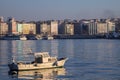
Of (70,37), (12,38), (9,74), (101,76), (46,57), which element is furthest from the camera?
(70,37)

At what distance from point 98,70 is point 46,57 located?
174 inches

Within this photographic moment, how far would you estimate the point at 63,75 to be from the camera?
2986cm

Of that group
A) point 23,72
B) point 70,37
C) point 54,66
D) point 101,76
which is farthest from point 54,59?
point 70,37

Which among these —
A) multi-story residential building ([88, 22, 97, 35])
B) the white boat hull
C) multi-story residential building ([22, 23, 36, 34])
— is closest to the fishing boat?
the white boat hull

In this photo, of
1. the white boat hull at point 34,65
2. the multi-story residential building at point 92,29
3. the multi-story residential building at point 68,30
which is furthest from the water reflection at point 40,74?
the multi-story residential building at point 68,30

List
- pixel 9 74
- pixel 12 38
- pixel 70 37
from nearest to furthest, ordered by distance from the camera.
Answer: pixel 9 74
pixel 12 38
pixel 70 37

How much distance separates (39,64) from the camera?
33.9 m

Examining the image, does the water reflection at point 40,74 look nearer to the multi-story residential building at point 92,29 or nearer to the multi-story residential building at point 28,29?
the multi-story residential building at point 92,29

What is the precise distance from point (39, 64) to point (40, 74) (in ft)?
11.2

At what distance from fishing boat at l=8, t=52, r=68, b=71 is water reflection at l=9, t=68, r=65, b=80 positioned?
2.14 ft

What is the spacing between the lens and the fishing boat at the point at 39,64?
32.7m

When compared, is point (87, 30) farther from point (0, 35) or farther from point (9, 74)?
point (9, 74)

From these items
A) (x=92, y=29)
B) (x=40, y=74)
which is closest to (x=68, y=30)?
(x=92, y=29)

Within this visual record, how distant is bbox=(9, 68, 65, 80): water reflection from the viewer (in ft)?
94.0
